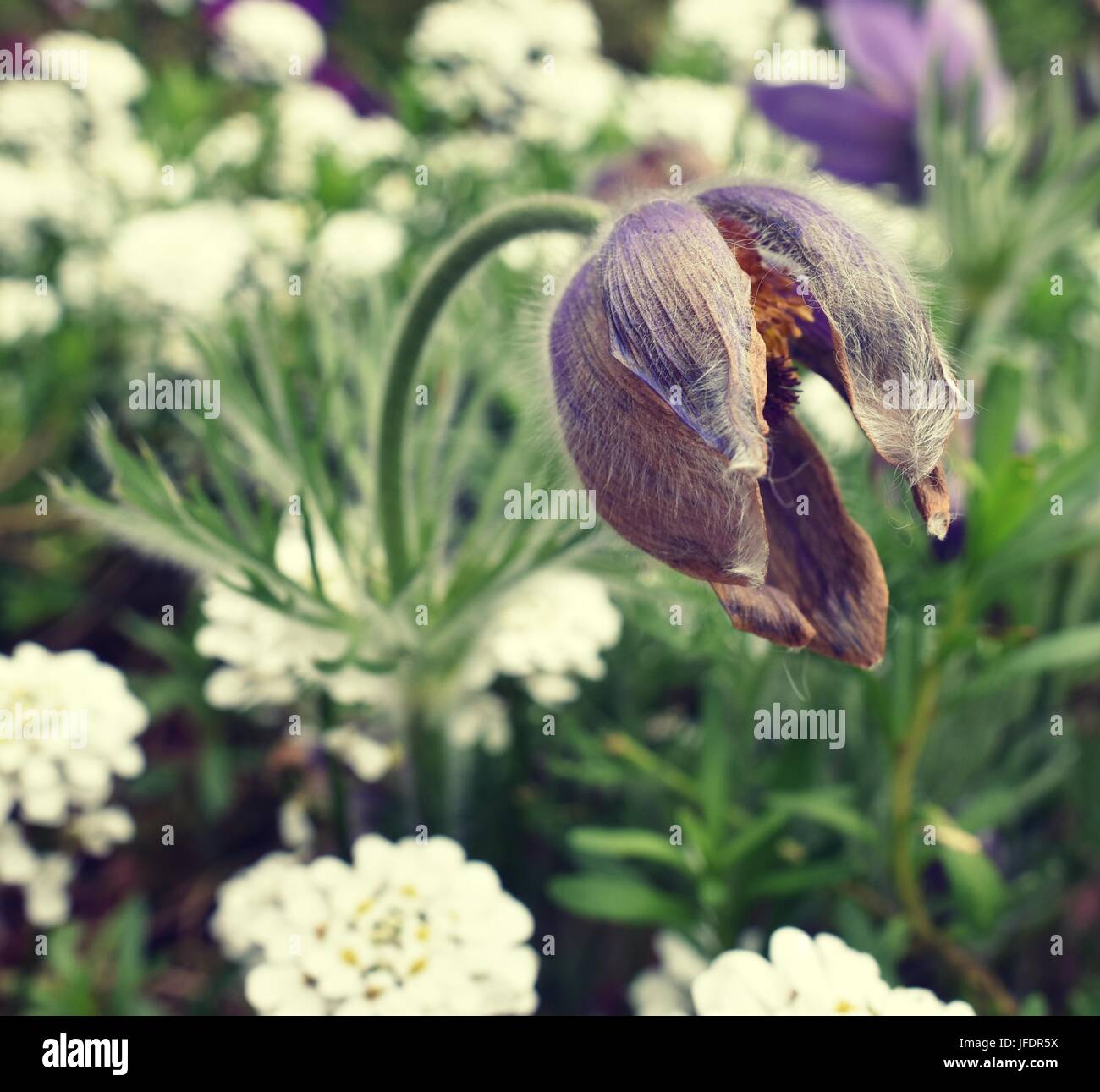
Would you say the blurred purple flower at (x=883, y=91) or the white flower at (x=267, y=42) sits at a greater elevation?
the white flower at (x=267, y=42)

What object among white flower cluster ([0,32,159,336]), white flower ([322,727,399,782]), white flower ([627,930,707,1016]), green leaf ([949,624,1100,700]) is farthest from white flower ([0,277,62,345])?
green leaf ([949,624,1100,700])

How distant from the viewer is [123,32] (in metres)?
2.35

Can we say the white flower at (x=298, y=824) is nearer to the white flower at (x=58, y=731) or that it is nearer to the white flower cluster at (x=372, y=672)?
the white flower cluster at (x=372, y=672)

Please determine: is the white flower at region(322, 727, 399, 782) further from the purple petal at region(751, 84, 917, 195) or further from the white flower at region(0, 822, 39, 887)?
the purple petal at region(751, 84, 917, 195)

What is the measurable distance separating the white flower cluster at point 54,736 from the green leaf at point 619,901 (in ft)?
1.23

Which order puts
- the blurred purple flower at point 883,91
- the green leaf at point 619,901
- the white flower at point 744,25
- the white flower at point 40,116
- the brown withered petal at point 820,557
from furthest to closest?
the white flower at point 744,25 → the white flower at point 40,116 → the blurred purple flower at point 883,91 → the green leaf at point 619,901 → the brown withered petal at point 820,557

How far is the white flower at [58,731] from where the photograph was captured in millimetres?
811

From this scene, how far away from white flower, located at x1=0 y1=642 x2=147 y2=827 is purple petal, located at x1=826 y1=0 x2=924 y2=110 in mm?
1248

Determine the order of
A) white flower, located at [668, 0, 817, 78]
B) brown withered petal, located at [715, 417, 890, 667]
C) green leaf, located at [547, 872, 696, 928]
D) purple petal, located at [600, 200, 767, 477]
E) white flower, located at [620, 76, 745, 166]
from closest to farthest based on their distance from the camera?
1. purple petal, located at [600, 200, 767, 477]
2. brown withered petal, located at [715, 417, 890, 667]
3. green leaf, located at [547, 872, 696, 928]
4. white flower, located at [620, 76, 745, 166]
5. white flower, located at [668, 0, 817, 78]

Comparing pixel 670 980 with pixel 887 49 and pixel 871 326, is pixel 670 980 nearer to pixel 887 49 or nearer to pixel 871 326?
pixel 871 326

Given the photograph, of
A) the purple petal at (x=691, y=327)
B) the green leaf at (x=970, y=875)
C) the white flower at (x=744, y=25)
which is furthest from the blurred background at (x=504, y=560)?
the white flower at (x=744, y=25)

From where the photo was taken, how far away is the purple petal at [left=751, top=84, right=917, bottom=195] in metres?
1.49
